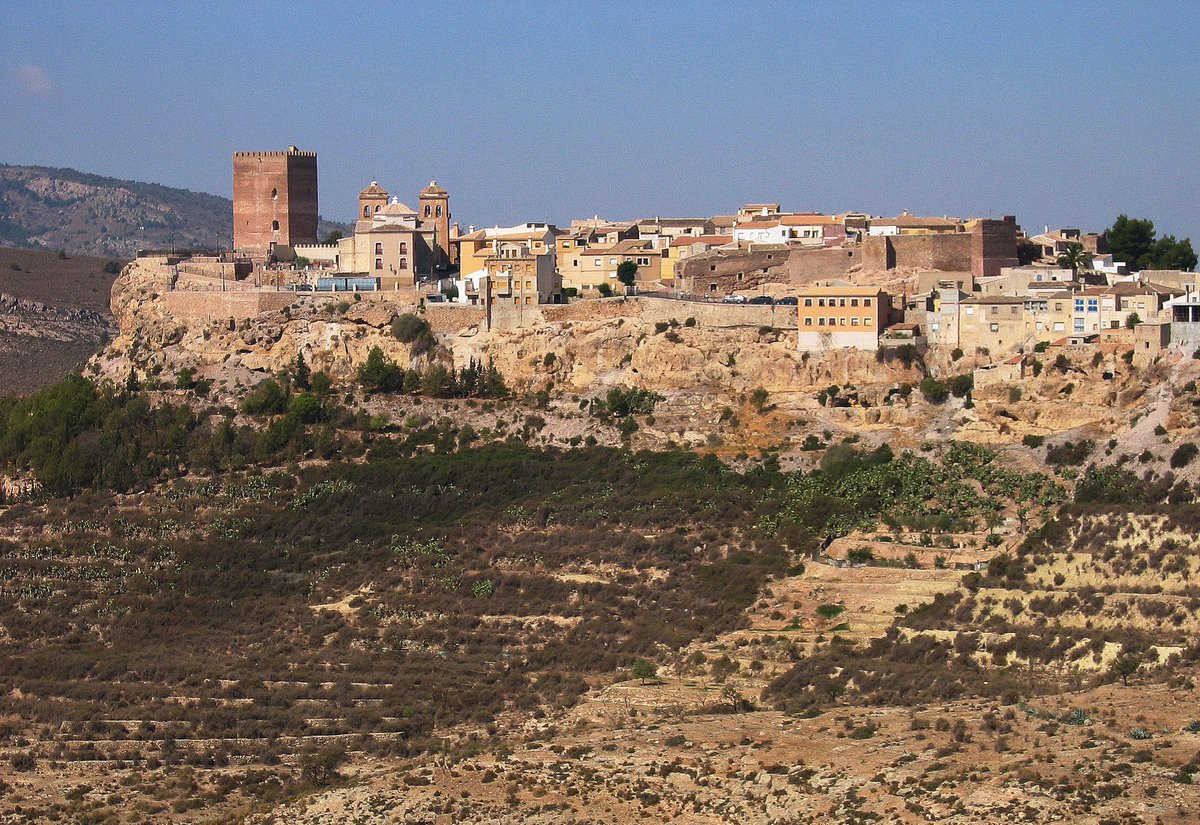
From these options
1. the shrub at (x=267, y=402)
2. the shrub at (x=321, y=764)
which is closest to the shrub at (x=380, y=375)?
the shrub at (x=267, y=402)

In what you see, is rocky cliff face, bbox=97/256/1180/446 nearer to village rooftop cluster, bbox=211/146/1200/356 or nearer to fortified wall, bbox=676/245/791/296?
village rooftop cluster, bbox=211/146/1200/356

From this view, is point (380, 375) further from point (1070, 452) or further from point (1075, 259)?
point (1070, 452)

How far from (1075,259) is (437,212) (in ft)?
60.0

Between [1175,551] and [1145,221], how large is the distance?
1856 centimetres

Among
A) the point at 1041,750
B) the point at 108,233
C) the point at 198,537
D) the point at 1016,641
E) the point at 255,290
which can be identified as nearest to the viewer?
the point at 1041,750

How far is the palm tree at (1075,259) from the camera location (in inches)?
2030

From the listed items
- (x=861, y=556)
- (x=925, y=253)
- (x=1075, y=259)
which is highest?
(x=925, y=253)

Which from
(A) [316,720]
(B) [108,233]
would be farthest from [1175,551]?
(B) [108,233]

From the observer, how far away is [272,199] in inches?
2530

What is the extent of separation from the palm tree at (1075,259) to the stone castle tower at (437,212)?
1650 centimetres

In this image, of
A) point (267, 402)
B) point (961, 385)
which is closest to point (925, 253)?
point (961, 385)

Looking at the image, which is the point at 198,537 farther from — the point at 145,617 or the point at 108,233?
the point at 108,233

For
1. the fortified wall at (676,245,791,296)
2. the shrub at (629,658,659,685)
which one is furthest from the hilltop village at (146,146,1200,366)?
the shrub at (629,658,659,685)

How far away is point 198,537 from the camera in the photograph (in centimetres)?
4894
